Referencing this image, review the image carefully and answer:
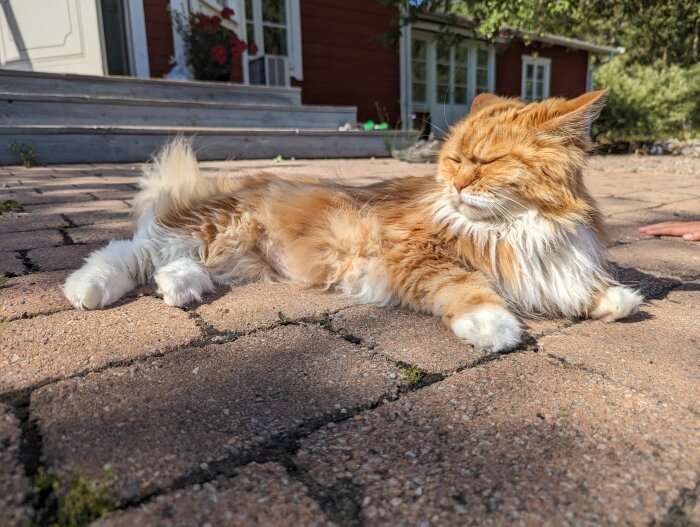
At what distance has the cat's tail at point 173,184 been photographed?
255 centimetres

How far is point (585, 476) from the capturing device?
103cm

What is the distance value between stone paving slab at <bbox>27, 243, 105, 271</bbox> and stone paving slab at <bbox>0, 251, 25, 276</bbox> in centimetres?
6

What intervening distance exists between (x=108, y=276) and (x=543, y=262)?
1753mm

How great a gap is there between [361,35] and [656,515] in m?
12.8

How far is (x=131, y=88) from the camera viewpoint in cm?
768

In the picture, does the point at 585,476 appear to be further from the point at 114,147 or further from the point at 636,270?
the point at 114,147

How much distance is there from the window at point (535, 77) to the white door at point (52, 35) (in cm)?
1294

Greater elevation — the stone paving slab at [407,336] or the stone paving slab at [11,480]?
the stone paving slab at [11,480]

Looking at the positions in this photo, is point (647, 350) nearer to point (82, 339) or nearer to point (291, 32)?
point (82, 339)

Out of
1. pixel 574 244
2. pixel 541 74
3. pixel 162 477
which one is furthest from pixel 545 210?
pixel 541 74

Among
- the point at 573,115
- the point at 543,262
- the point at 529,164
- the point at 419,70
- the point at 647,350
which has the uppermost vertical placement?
the point at 419,70

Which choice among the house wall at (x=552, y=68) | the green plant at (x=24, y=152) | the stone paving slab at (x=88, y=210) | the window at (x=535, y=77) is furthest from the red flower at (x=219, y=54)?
the window at (x=535, y=77)

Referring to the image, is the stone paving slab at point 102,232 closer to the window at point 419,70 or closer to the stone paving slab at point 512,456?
the stone paving slab at point 512,456

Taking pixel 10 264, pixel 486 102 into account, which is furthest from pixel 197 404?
pixel 486 102
